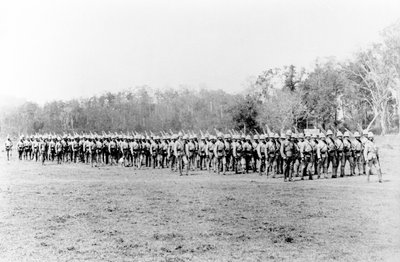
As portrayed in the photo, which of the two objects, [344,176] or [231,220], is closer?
[231,220]

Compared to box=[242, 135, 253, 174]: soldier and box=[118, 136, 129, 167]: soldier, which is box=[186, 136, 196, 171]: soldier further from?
box=[118, 136, 129, 167]: soldier

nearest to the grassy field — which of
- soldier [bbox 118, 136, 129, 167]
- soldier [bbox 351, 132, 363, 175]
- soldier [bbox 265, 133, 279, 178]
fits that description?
soldier [bbox 351, 132, 363, 175]

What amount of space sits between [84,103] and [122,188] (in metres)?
72.3

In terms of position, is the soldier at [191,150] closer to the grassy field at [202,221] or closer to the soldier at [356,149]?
the grassy field at [202,221]

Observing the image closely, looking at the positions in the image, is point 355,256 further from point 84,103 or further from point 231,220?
point 84,103

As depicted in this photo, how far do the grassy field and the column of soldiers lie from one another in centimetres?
148

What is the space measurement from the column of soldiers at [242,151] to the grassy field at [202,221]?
1480 millimetres

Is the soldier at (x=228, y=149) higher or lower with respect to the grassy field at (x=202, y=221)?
higher

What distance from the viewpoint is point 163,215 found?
40.8 ft

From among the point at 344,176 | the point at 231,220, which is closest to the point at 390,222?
the point at 231,220

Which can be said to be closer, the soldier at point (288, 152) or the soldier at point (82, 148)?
the soldier at point (288, 152)

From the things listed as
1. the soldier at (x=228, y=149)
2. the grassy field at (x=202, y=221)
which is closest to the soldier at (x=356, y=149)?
the grassy field at (x=202, y=221)

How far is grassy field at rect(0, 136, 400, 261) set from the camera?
906 centimetres

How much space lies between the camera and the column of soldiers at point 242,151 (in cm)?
1978
